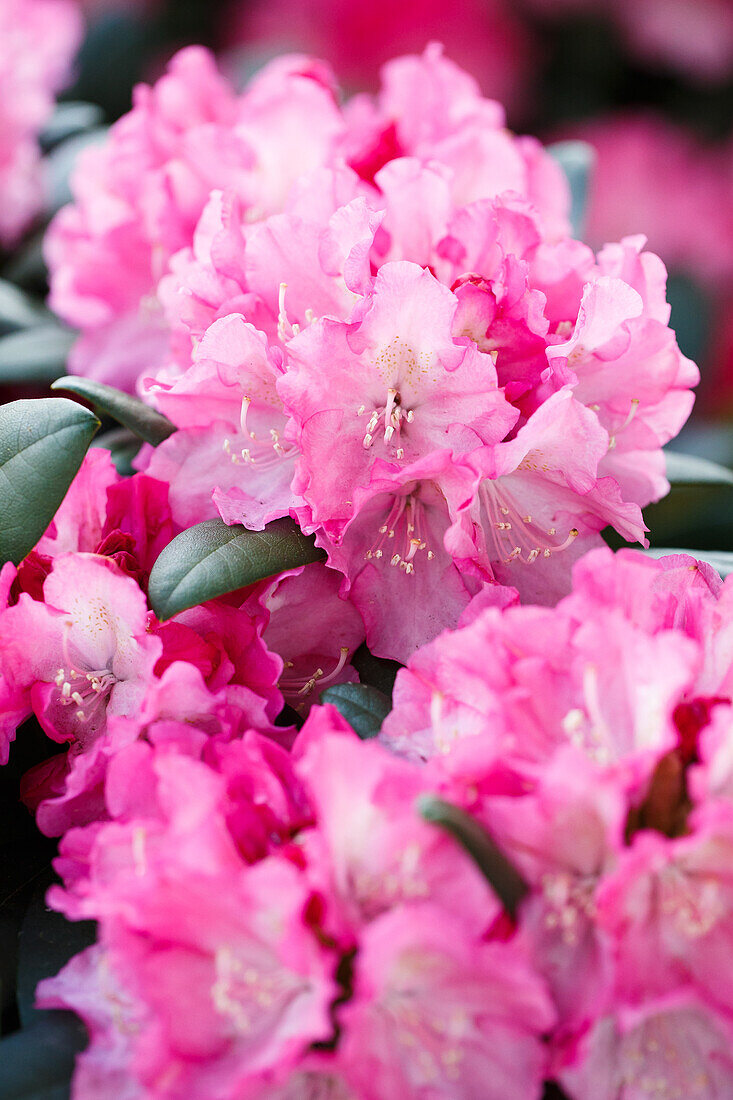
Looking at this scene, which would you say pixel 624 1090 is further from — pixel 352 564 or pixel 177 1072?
pixel 352 564

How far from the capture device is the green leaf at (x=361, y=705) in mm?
617

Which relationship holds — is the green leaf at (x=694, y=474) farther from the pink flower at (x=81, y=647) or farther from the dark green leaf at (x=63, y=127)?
the dark green leaf at (x=63, y=127)

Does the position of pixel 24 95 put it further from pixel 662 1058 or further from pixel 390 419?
pixel 662 1058

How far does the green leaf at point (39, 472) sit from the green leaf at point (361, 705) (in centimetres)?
19

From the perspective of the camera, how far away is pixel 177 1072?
0.50 metres

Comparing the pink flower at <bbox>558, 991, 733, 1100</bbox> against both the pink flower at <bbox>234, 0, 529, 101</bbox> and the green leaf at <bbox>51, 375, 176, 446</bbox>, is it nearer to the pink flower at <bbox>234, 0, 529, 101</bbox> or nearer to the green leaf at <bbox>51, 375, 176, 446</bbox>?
the green leaf at <bbox>51, 375, 176, 446</bbox>

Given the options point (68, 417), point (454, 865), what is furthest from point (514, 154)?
point (454, 865)

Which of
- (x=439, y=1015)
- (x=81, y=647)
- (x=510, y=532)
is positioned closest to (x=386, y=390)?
(x=510, y=532)

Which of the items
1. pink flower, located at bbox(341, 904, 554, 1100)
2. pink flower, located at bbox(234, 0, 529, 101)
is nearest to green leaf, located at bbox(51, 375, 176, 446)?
pink flower, located at bbox(341, 904, 554, 1100)

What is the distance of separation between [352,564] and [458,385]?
5.0 inches

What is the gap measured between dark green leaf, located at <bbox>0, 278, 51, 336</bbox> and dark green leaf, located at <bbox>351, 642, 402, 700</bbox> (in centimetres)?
58

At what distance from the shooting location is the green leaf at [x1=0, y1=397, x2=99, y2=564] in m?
0.65

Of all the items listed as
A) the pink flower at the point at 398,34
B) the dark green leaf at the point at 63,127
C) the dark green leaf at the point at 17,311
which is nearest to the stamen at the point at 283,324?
the dark green leaf at the point at 17,311

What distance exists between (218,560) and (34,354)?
1.58 feet
